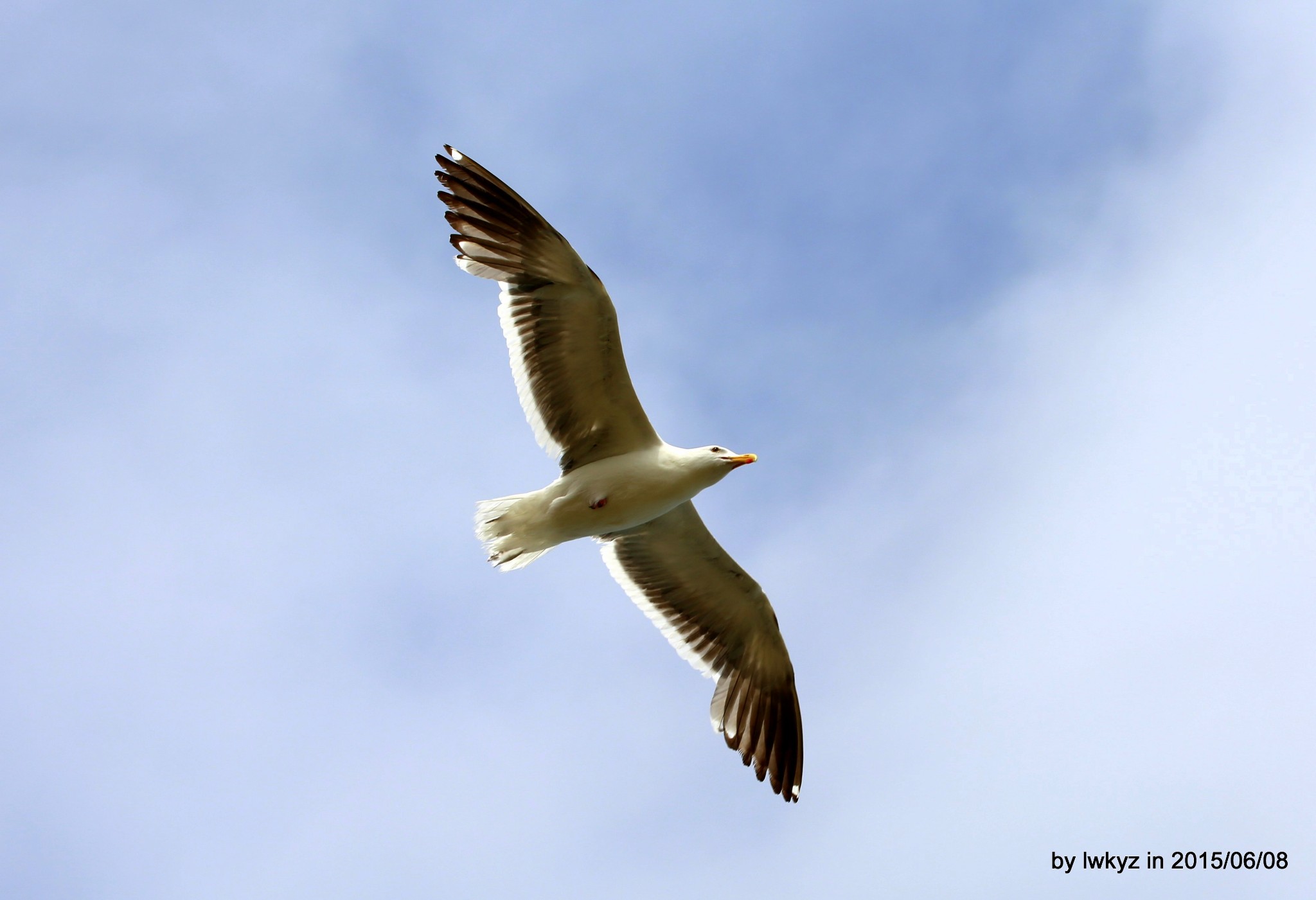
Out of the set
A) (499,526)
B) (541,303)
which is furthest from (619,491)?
(541,303)

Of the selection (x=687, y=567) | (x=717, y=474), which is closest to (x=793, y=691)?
(x=687, y=567)

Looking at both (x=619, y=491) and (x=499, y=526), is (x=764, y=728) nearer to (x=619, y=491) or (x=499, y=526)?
(x=619, y=491)

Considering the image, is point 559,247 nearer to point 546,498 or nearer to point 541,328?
point 541,328

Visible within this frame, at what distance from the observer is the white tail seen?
382 inches

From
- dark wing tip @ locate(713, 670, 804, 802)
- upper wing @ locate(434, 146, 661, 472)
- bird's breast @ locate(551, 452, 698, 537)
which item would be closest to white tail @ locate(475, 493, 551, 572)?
bird's breast @ locate(551, 452, 698, 537)

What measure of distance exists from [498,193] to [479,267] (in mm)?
666

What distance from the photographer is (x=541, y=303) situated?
31.0 feet

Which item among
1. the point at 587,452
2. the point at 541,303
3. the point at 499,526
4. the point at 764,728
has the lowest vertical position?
the point at 764,728

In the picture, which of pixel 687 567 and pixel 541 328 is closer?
pixel 541 328

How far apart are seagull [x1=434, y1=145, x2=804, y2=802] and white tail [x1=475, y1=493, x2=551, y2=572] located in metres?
0.01

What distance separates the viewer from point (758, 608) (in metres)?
11.0

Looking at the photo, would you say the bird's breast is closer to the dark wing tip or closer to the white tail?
the white tail

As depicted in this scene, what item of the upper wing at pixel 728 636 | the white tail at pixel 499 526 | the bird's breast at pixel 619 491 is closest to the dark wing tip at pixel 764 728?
the upper wing at pixel 728 636

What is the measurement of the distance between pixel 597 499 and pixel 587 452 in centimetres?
65
